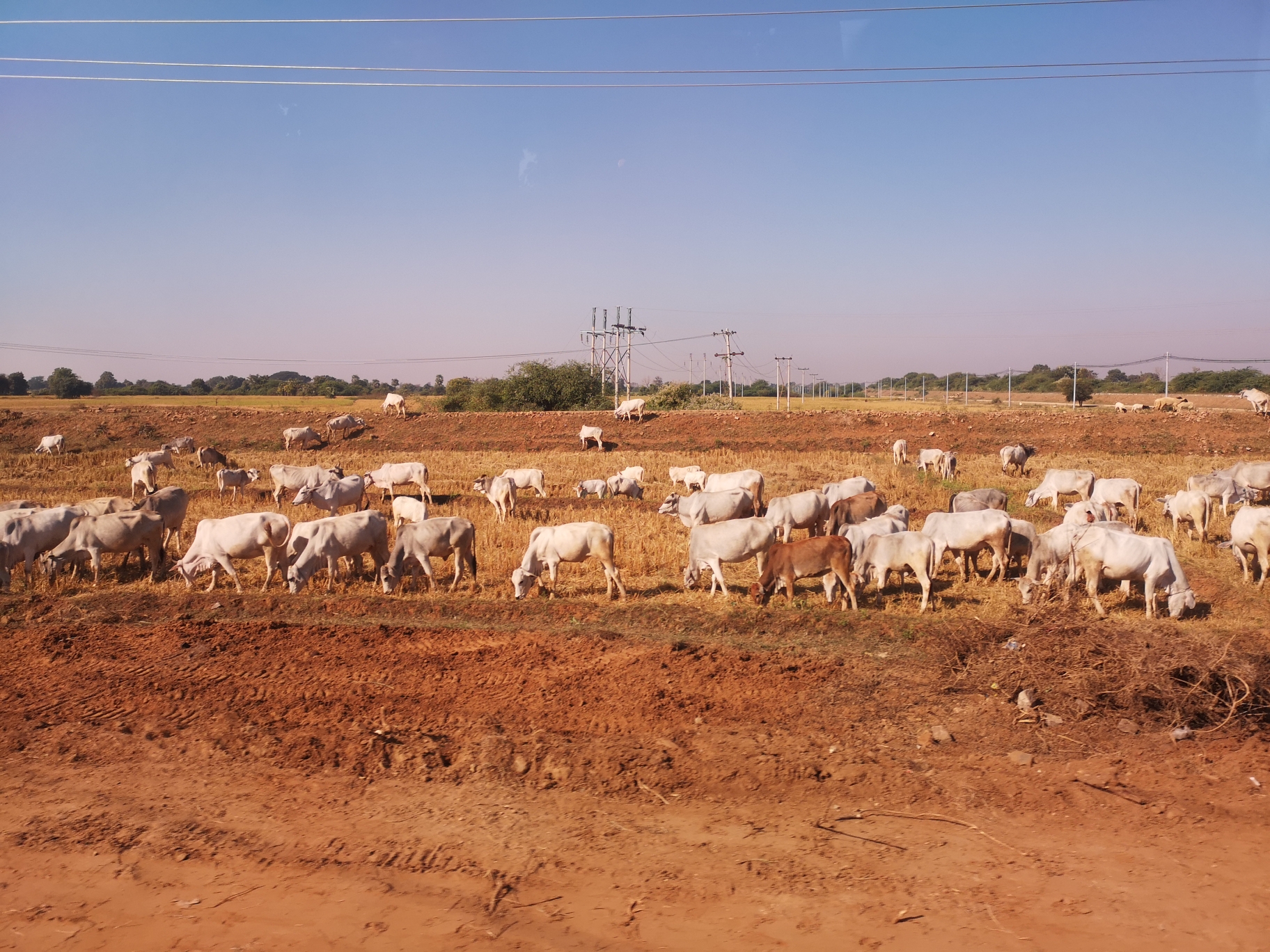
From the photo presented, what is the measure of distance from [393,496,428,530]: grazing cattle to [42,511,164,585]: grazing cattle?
479cm

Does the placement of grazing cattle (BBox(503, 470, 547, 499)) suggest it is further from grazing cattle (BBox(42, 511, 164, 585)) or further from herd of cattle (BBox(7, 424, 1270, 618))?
grazing cattle (BBox(42, 511, 164, 585))

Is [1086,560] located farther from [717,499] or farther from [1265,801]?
[717,499]

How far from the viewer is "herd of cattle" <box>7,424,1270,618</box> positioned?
12.9 m

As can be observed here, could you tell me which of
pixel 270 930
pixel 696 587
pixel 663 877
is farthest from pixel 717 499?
pixel 270 930

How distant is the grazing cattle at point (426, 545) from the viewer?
1465 cm

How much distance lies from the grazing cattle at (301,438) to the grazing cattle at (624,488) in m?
21.6

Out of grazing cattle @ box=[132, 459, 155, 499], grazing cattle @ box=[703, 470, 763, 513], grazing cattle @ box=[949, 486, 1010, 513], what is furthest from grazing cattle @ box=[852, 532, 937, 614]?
grazing cattle @ box=[132, 459, 155, 499]

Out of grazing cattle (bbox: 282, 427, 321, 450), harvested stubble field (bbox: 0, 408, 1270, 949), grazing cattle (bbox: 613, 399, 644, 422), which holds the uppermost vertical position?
grazing cattle (bbox: 613, 399, 644, 422)

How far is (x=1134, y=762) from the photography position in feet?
26.3

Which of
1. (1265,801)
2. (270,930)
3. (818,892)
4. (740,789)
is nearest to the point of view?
(270,930)

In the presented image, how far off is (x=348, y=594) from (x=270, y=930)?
30.5 ft

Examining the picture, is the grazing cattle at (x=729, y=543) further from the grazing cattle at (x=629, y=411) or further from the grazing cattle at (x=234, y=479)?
the grazing cattle at (x=629, y=411)

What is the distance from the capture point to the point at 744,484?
21.0m

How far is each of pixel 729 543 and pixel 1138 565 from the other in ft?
19.1
